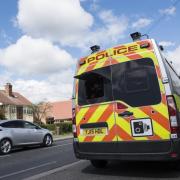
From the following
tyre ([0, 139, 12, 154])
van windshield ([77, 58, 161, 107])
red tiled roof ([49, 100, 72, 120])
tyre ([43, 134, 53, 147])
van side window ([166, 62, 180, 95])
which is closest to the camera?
van windshield ([77, 58, 161, 107])

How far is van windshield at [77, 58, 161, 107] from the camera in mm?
6961

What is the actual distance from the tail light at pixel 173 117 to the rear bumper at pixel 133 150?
0.15 m

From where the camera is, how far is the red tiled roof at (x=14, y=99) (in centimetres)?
6786

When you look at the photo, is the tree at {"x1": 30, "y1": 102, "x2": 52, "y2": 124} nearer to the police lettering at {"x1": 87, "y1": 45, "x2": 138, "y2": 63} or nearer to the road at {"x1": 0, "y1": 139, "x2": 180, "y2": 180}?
the road at {"x1": 0, "y1": 139, "x2": 180, "y2": 180}

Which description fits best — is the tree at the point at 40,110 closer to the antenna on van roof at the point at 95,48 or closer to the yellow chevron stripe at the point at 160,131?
the antenna on van roof at the point at 95,48

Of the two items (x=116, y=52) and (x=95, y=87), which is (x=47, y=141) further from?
(x=116, y=52)

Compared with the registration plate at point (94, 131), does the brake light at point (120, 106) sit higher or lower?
higher

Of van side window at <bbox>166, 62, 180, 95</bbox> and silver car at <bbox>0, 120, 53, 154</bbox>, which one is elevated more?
van side window at <bbox>166, 62, 180, 95</bbox>

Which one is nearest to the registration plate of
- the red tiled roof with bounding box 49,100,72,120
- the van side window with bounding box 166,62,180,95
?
the van side window with bounding box 166,62,180,95

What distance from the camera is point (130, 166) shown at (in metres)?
8.66

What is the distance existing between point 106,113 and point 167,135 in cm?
138

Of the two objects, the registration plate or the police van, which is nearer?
the police van

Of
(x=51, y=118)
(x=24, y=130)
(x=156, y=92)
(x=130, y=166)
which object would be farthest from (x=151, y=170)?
(x=51, y=118)

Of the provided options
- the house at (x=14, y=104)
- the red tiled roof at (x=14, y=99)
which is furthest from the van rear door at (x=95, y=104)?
the red tiled roof at (x=14, y=99)
